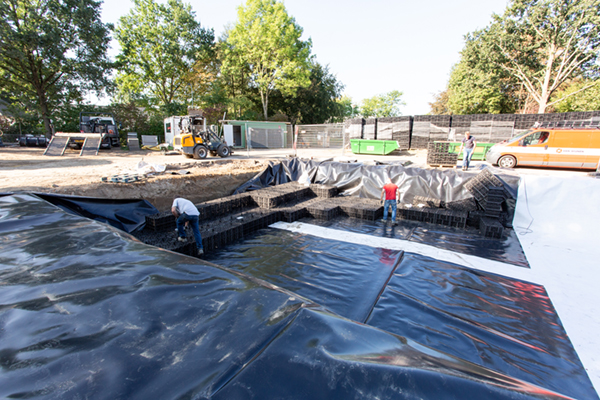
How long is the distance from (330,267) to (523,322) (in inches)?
115

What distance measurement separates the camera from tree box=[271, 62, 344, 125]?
36.3m

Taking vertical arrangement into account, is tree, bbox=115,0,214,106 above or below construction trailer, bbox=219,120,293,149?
above

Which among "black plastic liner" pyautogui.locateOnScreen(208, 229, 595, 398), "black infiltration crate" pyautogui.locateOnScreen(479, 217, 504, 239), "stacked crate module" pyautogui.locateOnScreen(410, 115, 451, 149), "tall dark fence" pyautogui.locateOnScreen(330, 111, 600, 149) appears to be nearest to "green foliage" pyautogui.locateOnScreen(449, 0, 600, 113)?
"tall dark fence" pyautogui.locateOnScreen(330, 111, 600, 149)

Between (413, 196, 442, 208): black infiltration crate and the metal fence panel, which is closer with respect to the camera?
(413, 196, 442, 208): black infiltration crate

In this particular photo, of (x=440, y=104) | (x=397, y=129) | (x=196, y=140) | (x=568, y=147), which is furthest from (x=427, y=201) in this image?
(x=440, y=104)

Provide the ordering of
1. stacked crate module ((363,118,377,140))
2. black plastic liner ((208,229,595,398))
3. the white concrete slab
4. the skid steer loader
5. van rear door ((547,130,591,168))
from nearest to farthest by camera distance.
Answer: black plastic liner ((208,229,595,398))
the white concrete slab
van rear door ((547,130,591,168))
the skid steer loader
stacked crate module ((363,118,377,140))

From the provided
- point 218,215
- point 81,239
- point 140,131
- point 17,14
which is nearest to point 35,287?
point 81,239

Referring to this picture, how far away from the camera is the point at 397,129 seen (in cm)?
2303

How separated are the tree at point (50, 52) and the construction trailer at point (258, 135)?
10.3 m

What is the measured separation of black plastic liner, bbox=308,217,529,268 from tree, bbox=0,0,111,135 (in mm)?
21963

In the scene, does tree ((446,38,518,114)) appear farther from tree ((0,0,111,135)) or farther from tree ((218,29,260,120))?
tree ((0,0,111,135))

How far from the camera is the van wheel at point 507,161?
12.4 meters

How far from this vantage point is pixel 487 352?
3.21 meters

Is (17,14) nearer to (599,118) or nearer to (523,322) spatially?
(523,322)
